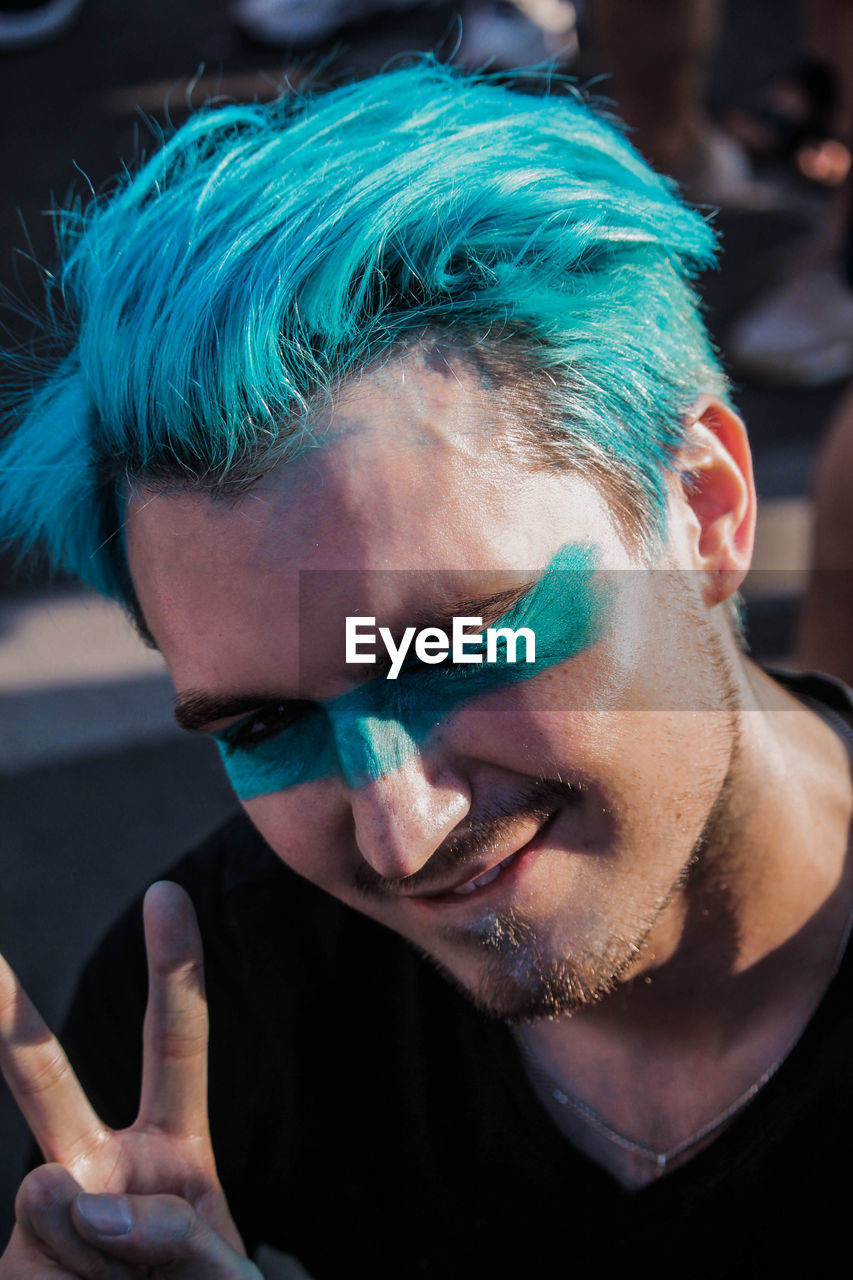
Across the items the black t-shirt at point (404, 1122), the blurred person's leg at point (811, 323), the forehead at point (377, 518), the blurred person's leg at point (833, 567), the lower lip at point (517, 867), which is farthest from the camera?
the blurred person's leg at point (811, 323)

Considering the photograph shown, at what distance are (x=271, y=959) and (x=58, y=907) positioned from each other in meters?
1.41

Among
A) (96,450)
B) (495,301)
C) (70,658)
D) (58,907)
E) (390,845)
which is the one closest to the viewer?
(390,845)

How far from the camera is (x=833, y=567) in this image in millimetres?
2451

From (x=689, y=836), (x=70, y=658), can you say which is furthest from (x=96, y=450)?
(x=70, y=658)

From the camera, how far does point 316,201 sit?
1354 millimetres

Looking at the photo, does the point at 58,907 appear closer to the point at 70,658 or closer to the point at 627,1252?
the point at 70,658

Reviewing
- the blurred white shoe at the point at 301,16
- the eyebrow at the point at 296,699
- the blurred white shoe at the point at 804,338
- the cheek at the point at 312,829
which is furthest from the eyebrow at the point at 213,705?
the blurred white shoe at the point at 301,16

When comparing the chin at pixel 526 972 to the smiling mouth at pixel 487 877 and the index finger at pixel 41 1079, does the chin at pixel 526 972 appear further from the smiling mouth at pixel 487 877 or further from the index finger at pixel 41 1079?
the index finger at pixel 41 1079

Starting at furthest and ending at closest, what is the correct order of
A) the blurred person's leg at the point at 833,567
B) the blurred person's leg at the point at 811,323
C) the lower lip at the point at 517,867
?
1. the blurred person's leg at the point at 811,323
2. the blurred person's leg at the point at 833,567
3. the lower lip at the point at 517,867

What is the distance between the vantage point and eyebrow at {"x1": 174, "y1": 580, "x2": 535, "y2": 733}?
1.27 metres

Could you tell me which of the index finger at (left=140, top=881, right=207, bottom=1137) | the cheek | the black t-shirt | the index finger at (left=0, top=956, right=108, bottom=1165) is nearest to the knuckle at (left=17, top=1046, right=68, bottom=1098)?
the index finger at (left=0, top=956, right=108, bottom=1165)

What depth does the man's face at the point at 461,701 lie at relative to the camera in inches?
49.3

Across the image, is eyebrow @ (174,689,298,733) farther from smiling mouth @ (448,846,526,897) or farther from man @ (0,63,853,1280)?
smiling mouth @ (448,846,526,897)

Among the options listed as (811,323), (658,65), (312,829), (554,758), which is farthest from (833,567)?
(658,65)
